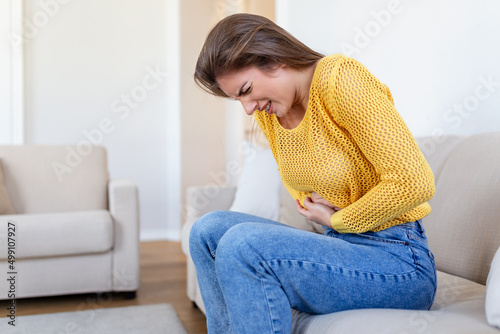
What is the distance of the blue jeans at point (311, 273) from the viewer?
36.4 inches

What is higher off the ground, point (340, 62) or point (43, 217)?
point (340, 62)

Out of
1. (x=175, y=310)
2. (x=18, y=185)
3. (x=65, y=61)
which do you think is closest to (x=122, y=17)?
(x=65, y=61)

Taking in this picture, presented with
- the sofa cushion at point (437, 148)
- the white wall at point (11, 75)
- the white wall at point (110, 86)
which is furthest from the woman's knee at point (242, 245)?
the white wall at point (11, 75)

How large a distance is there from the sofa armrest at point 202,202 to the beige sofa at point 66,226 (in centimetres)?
36

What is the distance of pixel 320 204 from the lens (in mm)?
1172

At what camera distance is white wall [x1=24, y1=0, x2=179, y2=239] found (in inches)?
161

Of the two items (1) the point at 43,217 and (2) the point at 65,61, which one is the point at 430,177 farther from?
(2) the point at 65,61

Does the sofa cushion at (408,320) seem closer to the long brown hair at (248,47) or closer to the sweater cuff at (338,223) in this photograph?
the sweater cuff at (338,223)

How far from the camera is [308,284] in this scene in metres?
0.95

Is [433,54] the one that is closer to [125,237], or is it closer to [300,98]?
[300,98]

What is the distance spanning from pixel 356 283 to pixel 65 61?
3.83 m

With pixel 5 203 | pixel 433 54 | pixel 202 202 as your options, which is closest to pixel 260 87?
pixel 433 54

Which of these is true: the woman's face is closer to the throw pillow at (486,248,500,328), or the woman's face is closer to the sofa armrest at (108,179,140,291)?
the throw pillow at (486,248,500,328)

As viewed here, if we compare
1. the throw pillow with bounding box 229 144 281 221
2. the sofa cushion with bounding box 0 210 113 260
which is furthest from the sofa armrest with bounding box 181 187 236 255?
the sofa cushion with bounding box 0 210 113 260
